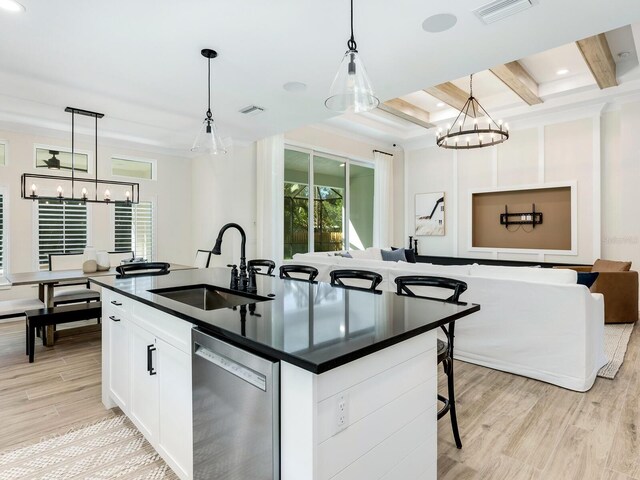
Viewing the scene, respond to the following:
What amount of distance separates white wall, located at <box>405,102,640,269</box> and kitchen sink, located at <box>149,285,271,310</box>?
20.2ft

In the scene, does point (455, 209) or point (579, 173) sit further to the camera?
point (455, 209)

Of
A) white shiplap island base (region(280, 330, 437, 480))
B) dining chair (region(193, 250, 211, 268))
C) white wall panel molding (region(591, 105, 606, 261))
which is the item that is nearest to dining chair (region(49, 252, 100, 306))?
dining chair (region(193, 250, 211, 268))

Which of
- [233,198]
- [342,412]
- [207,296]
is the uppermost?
[233,198]

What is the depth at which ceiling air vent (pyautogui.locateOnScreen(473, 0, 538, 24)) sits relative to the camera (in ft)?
7.87

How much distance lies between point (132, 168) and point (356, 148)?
4.52 meters

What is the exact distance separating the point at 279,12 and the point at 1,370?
13.1 feet

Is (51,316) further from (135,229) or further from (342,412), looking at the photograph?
(342,412)

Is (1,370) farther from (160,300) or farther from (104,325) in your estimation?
(160,300)

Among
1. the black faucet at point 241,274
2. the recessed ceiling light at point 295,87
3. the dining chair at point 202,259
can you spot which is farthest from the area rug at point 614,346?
the dining chair at point 202,259

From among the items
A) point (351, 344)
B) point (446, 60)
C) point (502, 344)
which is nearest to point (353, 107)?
point (351, 344)

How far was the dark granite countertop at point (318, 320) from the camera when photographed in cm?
111

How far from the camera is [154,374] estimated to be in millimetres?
1912

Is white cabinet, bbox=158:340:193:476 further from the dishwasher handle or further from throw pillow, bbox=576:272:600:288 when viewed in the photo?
throw pillow, bbox=576:272:600:288

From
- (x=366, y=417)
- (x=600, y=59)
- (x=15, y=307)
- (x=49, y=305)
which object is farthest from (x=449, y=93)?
(x=15, y=307)
